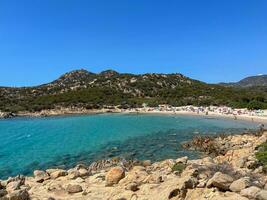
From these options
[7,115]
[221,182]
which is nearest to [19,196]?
[221,182]

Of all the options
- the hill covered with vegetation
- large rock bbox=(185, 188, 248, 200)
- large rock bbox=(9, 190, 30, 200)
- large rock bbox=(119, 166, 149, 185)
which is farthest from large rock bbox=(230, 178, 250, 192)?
the hill covered with vegetation

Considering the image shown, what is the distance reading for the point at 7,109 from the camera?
4419 inches

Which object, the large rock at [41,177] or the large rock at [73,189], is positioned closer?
the large rock at [73,189]

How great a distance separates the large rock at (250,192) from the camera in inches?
379

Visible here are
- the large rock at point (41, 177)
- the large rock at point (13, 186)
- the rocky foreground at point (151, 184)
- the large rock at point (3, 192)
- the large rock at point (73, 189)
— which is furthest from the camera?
the large rock at point (41, 177)

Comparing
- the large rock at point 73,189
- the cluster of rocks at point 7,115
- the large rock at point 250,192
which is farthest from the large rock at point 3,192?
the cluster of rocks at point 7,115

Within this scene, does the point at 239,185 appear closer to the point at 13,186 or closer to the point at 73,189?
the point at 73,189

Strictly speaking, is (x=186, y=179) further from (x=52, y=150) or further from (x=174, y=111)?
(x=174, y=111)

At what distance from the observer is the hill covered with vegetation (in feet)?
346

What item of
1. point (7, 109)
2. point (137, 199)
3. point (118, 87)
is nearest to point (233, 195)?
point (137, 199)

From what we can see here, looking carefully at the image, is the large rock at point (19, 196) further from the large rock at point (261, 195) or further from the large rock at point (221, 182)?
the large rock at point (261, 195)

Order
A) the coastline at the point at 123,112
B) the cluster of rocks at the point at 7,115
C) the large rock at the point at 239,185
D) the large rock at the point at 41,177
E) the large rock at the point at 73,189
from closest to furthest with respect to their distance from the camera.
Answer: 1. the large rock at the point at 239,185
2. the large rock at the point at 73,189
3. the large rock at the point at 41,177
4. the coastline at the point at 123,112
5. the cluster of rocks at the point at 7,115

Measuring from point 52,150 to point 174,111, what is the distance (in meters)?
54.0

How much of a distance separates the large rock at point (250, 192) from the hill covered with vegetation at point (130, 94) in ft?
255
